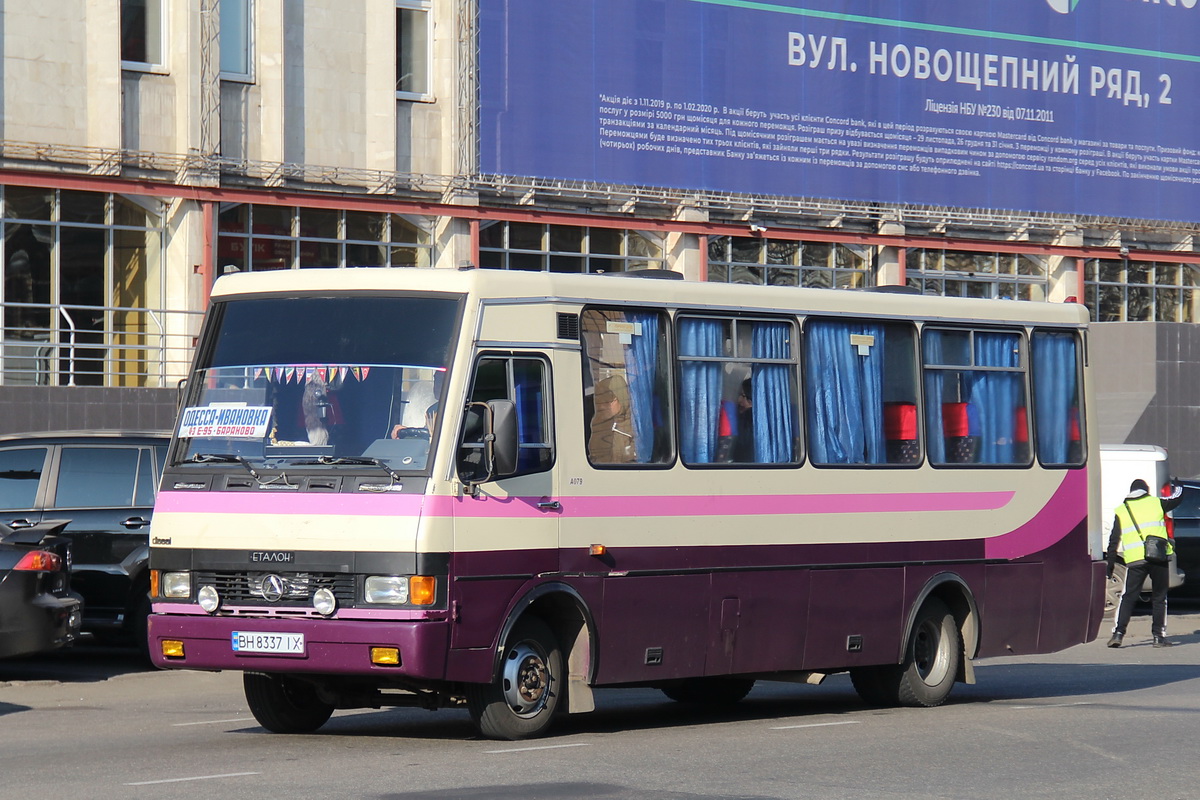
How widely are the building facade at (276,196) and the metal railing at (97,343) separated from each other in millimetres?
41

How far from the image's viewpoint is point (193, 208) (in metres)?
29.6

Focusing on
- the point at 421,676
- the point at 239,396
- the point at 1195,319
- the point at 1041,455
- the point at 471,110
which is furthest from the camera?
the point at 1195,319

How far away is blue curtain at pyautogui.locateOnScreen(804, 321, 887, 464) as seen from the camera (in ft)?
41.1

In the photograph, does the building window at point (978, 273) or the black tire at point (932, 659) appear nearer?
the black tire at point (932, 659)

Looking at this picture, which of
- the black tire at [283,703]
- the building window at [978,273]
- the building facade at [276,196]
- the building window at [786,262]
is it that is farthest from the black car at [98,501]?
the building window at [978,273]

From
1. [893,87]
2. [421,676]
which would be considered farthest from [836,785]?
[893,87]

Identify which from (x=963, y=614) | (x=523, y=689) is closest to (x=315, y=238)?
(x=963, y=614)

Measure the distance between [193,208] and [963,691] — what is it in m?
18.1

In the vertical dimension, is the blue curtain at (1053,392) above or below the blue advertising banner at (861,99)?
below

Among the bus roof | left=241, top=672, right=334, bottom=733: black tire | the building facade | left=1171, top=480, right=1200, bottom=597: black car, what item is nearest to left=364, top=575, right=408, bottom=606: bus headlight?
left=241, top=672, right=334, bottom=733: black tire

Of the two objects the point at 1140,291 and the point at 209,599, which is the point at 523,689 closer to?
the point at 209,599

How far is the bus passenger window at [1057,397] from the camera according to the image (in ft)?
46.2

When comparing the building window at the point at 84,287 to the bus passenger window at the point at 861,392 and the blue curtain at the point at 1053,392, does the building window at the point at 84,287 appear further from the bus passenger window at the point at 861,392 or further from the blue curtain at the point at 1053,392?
the bus passenger window at the point at 861,392

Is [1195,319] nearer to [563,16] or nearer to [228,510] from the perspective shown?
[563,16]
